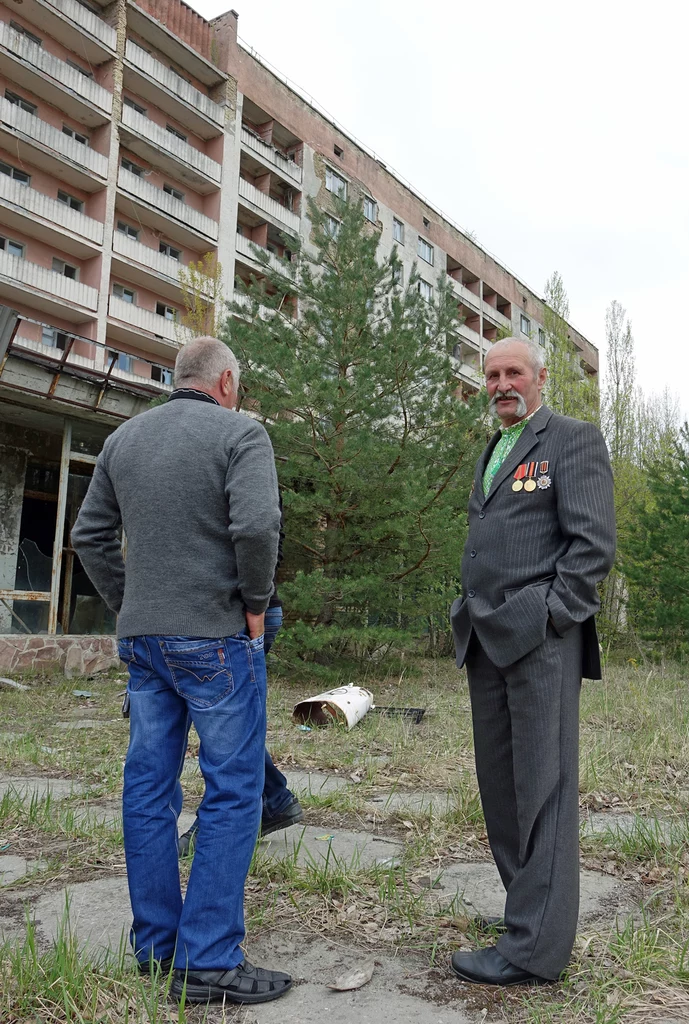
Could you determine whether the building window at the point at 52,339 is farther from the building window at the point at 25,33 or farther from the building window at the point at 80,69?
the building window at the point at 25,33

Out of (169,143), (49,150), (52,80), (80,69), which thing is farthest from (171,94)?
(49,150)

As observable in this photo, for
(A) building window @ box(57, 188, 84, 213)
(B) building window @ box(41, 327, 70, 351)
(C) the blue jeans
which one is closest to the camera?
(C) the blue jeans

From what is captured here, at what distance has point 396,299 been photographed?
1038cm

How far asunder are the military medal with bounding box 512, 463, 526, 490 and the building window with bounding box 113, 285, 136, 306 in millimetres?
25037

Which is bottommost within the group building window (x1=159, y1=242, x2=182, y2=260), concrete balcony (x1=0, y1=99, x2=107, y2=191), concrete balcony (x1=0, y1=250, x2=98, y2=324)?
concrete balcony (x1=0, y1=250, x2=98, y2=324)

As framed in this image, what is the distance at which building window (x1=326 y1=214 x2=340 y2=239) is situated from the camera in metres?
10.9

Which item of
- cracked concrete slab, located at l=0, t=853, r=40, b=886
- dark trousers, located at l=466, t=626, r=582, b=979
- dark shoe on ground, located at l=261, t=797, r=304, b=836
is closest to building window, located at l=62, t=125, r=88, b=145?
cracked concrete slab, located at l=0, t=853, r=40, b=886

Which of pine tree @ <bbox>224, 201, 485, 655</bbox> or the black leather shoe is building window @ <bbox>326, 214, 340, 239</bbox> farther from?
the black leather shoe

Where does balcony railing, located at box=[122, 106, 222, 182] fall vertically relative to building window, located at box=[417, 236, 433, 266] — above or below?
below

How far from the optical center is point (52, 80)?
22.5 meters

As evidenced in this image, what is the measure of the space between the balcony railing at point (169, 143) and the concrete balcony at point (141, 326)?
17.3 feet

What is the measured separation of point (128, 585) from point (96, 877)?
1438 mm

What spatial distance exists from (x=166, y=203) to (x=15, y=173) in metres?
4.75

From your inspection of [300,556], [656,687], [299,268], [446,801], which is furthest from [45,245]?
[446,801]
